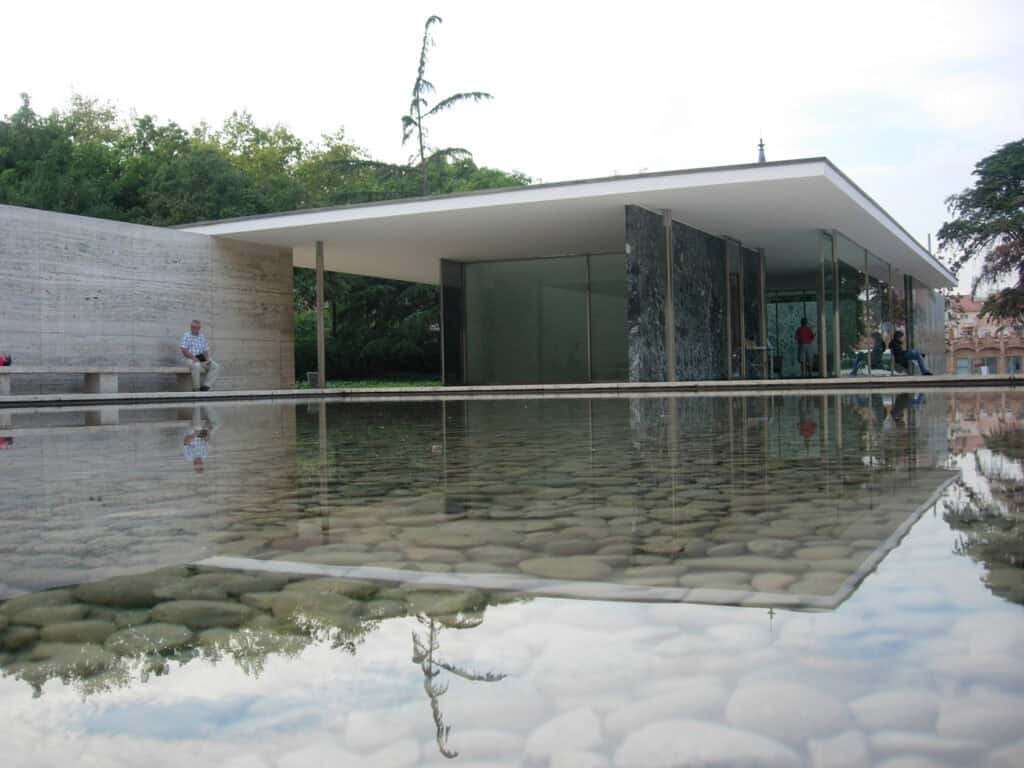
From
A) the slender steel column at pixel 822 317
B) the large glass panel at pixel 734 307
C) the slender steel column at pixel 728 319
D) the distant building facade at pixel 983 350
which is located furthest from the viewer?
the distant building facade at pixel 983 350

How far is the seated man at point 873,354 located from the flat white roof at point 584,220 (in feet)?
6.47

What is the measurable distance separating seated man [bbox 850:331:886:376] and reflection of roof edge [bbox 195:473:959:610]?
19111 mm

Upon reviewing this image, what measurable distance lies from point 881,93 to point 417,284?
13.5 metres

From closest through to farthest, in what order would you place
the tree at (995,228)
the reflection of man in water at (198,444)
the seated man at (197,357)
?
the reflection of man in water at (198,444)
the seated man at (197,357)
the tree at (995,228)

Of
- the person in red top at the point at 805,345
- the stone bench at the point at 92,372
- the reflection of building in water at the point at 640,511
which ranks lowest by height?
the reflection of building in water at the point at 640,511

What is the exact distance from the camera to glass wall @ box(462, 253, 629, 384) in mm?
21250

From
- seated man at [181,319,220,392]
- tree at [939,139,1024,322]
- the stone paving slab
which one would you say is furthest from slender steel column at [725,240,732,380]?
tree at [939,139,1024,322]

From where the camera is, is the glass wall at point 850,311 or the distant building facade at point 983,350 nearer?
the glass wall at point 850,311

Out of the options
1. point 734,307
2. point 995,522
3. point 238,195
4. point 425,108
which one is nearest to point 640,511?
point 995,522

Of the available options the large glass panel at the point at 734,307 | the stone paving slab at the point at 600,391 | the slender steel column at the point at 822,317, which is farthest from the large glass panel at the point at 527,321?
the stone paving slab at the point at 600,391

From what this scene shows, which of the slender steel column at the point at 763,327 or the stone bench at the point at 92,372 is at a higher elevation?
the slender steel column at the point at 763,327

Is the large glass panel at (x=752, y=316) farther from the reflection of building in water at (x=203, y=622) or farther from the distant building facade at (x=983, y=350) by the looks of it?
the distant building facade at (x=983, y=350)

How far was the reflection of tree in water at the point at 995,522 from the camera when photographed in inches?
65.3

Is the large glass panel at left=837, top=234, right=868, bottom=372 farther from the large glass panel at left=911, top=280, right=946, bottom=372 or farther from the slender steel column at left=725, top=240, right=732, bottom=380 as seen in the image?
the large glass panel at left=911, top=280, right=946, bottom=372
